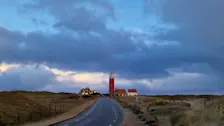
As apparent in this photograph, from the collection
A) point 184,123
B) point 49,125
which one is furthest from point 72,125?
point 184,123

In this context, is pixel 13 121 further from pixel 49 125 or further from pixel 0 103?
pixel 0 103

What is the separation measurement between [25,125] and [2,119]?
367 cm

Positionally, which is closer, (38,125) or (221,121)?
(221,121)

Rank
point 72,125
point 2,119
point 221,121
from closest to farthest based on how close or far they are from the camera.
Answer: point 221,121, point 72,125, point 2,119

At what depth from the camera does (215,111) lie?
2220 centimetres

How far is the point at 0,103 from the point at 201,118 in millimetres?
32638

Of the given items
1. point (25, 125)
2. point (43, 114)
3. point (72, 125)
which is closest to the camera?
point (72, 125)

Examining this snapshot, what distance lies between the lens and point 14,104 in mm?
52438

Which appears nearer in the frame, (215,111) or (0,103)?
(215,111)

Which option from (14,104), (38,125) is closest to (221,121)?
(38,125)

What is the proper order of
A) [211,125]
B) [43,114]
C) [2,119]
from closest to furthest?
[211,125] → [2,119] → [43,114]

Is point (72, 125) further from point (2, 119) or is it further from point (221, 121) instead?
point (221, 121)

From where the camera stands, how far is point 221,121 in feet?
69.2

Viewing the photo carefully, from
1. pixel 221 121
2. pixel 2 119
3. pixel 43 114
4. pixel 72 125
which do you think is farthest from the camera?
pixel 43 114
